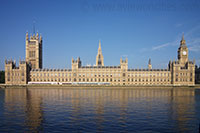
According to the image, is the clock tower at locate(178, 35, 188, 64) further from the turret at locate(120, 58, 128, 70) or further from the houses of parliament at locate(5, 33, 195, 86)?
the turret at locate(120, 58, 128, 70)

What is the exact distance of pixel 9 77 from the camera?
15350 cm

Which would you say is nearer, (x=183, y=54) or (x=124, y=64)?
(x=124, y=64)

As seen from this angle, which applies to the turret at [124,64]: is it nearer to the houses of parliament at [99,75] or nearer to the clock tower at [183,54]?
the houses of parliament at [99,75]

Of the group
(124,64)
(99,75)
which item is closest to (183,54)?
(124,64)

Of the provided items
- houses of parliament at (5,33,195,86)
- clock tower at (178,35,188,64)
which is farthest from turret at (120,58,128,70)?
clock tower at (178,35,188,64)

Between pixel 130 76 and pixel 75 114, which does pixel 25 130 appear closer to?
pixel 75 114

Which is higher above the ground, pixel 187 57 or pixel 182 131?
pixel 187 57

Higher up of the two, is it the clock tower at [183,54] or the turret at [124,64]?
the clock tower at [183,54]

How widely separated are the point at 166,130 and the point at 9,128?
23.0 m

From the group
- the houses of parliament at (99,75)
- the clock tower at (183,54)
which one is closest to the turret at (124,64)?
the houses of parliament at (99,75)

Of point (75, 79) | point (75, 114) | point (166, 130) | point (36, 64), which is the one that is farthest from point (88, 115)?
point (36, 64)

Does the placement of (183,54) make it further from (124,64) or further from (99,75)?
(99,75)

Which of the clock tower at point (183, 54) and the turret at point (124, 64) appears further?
the clock tower at point (183, 54)

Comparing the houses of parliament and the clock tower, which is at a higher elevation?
the clock tower
